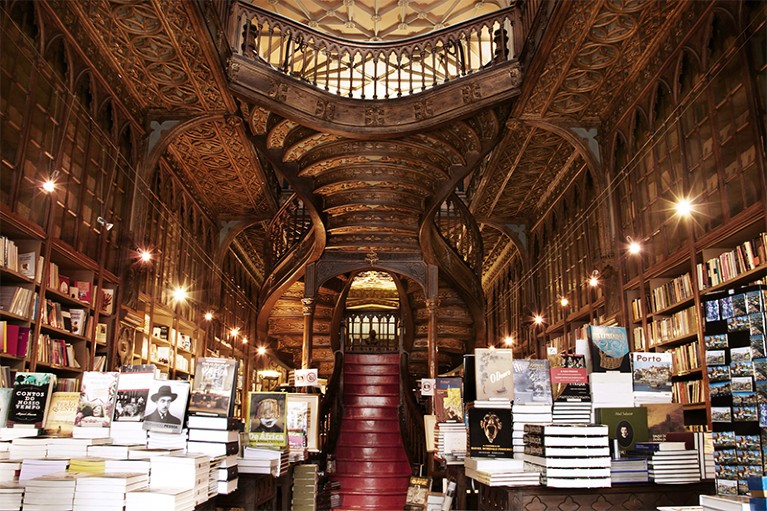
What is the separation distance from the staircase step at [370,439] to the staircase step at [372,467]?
34 cm

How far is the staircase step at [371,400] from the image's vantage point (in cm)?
1027

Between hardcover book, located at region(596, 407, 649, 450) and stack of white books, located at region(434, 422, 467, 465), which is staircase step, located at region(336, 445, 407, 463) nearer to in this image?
stack of white books, located at region(434, 422, 467, 465)

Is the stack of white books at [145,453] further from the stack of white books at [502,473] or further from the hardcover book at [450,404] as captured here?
the hardcover book at [450,404]

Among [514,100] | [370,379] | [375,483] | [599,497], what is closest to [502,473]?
[599,497]

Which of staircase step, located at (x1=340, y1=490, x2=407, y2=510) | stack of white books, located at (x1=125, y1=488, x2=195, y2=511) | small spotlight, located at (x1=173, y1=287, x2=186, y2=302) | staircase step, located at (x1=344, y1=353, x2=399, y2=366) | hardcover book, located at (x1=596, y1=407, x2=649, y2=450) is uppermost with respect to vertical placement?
small spotlight, located at (x1=173, y1=287, x2=186, y2=302)

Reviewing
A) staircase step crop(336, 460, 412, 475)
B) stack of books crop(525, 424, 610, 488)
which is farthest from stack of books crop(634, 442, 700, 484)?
staircase step crop(336, 460, 412, 475)

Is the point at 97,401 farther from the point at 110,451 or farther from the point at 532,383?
the point at 532,383

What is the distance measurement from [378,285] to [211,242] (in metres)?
4.77

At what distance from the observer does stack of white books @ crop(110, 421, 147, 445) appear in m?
3.29

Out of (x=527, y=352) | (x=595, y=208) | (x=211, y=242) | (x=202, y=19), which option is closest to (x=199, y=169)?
(x=211, y=242)

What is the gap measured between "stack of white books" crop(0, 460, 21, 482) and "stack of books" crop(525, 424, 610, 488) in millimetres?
2449

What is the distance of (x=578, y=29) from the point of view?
6176 millimetres

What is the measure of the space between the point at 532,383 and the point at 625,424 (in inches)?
21.1

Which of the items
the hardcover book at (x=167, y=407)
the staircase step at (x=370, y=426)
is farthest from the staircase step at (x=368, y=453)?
the hardcover book at (x=167, y=407)
